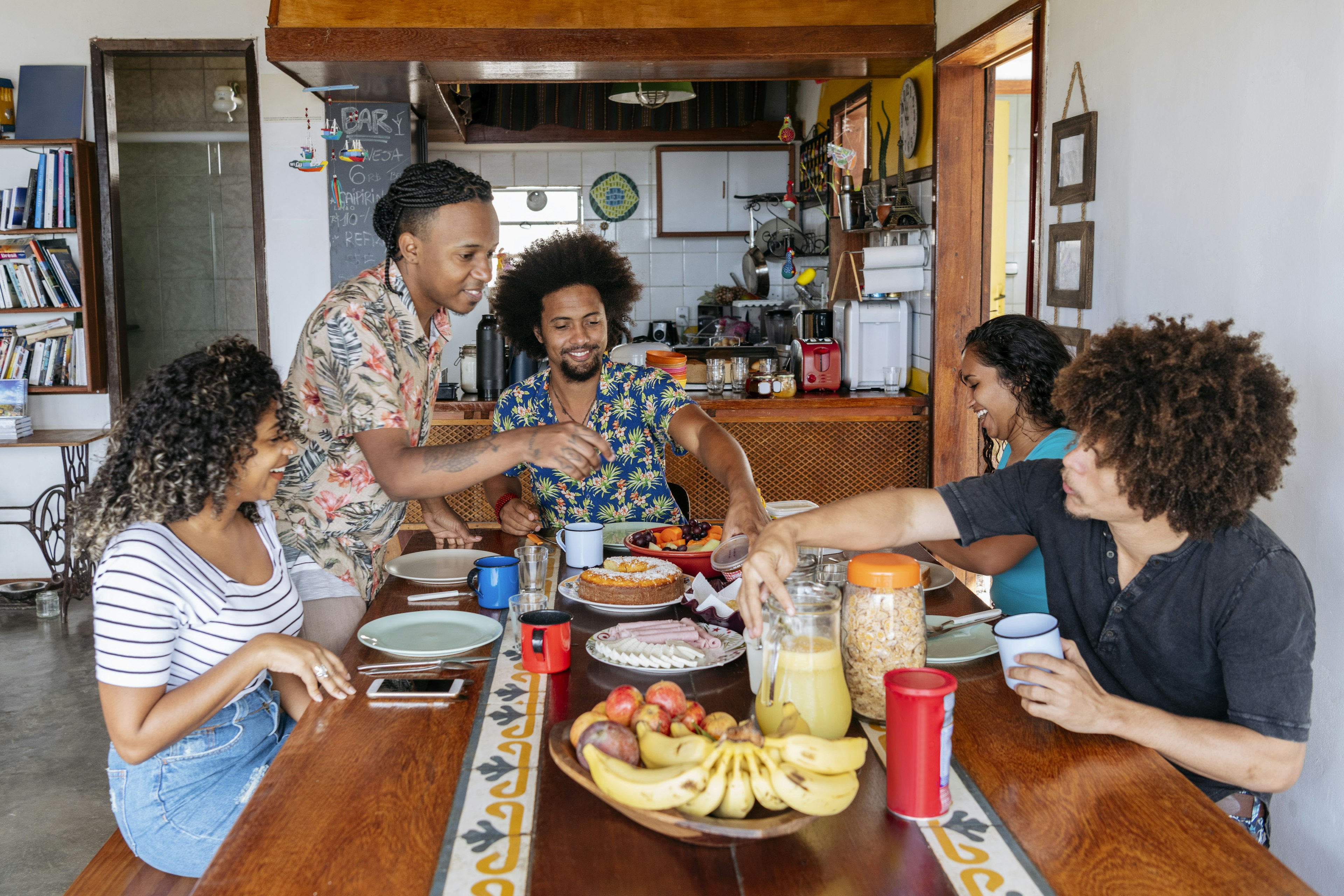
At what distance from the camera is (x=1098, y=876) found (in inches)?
44.3

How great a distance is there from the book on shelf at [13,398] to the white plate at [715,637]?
411 cm

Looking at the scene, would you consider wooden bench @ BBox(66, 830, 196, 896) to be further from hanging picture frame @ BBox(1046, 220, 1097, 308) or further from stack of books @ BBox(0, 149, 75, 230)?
stack of books @ BBox(0, 149, 75, 230)

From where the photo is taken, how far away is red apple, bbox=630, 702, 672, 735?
125 cm

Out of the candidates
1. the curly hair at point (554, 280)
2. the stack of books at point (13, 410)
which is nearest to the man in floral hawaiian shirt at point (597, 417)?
the curly hair at point (554, 280)

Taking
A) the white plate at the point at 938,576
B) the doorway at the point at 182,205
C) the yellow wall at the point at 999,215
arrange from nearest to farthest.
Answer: the white plate at the point at 938,576 → the yellow wall at the point at 999,215 → the doorway at the point at 182,205

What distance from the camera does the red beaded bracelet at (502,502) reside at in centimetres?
275

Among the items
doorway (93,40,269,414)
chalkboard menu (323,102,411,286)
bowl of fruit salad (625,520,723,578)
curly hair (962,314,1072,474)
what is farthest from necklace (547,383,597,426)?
doorway (93,40,269,414)

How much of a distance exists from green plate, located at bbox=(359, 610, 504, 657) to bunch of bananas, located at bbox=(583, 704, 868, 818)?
0.66 meters

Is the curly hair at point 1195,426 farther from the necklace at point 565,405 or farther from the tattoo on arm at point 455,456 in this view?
the necklace at point 565,405

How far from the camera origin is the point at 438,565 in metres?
2.38

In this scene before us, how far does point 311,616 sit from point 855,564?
1.33m

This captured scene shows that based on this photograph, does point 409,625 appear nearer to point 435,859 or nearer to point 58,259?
point 435,859

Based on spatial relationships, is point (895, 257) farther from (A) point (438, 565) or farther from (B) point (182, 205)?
(B) point (182, 205)

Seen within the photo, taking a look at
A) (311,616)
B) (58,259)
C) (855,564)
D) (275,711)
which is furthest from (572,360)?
(58,259)
